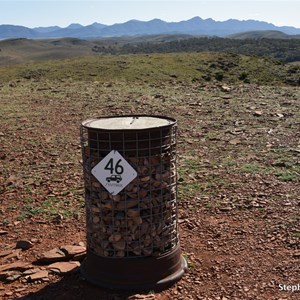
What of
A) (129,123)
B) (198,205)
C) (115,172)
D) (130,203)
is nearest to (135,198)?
(130,203)

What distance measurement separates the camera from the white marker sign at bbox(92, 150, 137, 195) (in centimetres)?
430

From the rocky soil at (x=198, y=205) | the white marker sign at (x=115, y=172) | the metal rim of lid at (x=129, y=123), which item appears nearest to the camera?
the white marker sign at (x=115, y=172)

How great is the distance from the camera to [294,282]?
4.63 metres

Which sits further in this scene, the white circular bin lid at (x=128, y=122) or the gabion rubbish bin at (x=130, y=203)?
the white circular bin lid at (x=128, y=122)

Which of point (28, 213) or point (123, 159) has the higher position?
point (123, 159)

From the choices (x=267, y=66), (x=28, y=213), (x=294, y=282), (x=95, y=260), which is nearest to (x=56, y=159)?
(x=28, y=213)

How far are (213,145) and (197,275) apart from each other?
554 cm

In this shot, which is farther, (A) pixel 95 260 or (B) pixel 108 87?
(B) pixel 108 87

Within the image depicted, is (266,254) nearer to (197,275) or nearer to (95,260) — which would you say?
(197,275)


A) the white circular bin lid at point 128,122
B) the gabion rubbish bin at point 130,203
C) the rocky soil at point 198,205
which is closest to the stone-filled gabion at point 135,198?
→ the gabion rubbish bin at point 130,203

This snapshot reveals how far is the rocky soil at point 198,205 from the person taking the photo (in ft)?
15.5

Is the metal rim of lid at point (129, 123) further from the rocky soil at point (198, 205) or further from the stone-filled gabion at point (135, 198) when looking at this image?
the rocky soil at point (198, 205)

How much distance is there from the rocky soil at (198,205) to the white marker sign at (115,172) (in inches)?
41.7

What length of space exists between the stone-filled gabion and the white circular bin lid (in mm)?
115
